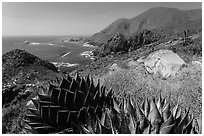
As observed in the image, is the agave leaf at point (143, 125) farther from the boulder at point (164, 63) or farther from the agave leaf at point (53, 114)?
the boulder at point (164, 63)

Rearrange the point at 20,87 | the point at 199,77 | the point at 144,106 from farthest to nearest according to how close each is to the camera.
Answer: the point at 20,87 < the point at 199,77 < the point at 144,106

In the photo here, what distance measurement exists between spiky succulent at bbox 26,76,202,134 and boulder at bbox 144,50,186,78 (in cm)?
828

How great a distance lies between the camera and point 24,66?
17.5m

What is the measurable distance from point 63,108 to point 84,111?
0.94 ft

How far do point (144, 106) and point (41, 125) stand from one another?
1397 millimetres

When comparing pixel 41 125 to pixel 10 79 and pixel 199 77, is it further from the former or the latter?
pixel 10 79

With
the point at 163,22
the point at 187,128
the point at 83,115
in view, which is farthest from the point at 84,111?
the point at 163,22

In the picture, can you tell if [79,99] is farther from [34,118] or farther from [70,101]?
[34,118]

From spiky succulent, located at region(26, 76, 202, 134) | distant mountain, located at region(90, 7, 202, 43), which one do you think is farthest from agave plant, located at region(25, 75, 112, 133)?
distant mountain, located at region(90, 7, 202, 43)

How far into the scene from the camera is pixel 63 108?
3270 millimetres

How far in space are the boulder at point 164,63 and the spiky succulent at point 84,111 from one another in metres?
8.28

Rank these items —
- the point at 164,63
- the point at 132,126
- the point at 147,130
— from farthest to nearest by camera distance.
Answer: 1. the point at 164,63
2. the point at 132,126
3. the point at 147,130

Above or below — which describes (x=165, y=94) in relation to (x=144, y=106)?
below

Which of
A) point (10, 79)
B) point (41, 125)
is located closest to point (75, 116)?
point (41, 125)
